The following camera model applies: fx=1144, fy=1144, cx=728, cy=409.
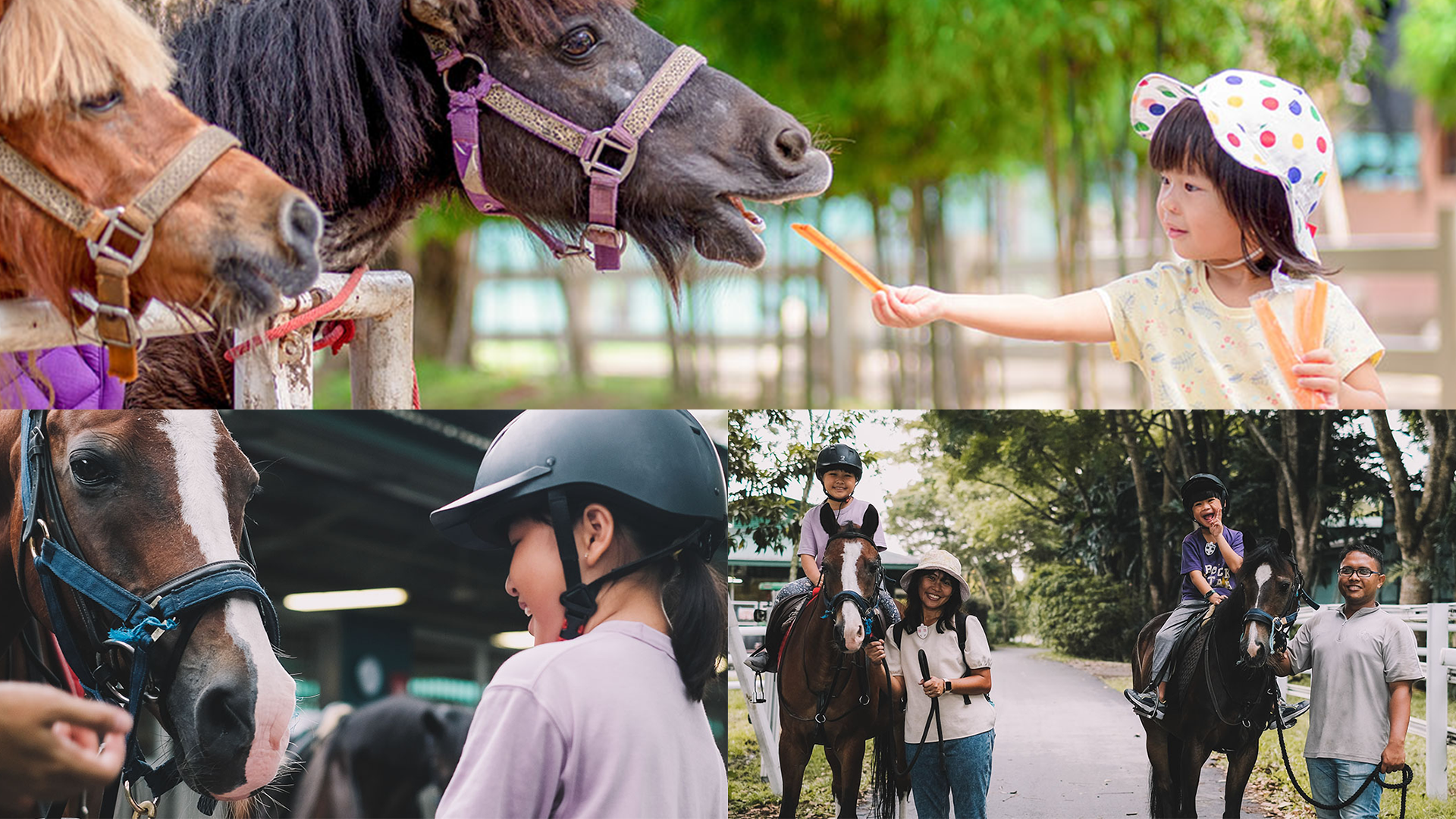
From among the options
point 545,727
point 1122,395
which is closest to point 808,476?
point 545,727

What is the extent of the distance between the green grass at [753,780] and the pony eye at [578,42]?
1236 mm

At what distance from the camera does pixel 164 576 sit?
43.1 inches

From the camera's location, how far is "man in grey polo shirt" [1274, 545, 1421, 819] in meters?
1.16

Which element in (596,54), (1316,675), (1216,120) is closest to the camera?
(1316,675)

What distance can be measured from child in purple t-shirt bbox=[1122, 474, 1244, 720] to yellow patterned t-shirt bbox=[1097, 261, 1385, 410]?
444 millimetres

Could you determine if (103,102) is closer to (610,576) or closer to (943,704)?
(610,576)

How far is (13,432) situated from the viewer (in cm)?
111

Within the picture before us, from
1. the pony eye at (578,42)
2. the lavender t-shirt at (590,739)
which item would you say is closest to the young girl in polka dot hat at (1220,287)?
the lavender t-shirt at (590,739)

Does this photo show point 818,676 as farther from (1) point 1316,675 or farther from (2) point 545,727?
(1) point 1316,675

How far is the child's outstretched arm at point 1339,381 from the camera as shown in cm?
148

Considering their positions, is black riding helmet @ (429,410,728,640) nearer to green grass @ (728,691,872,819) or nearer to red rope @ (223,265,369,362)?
green grass @ (728,691,872,819)

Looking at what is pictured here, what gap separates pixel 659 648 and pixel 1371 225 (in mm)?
22073

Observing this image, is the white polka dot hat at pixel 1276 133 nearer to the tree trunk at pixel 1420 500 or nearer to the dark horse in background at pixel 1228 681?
the tree trunk at pixel 1420 500

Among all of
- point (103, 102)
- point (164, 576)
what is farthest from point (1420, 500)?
point (103, 102)
